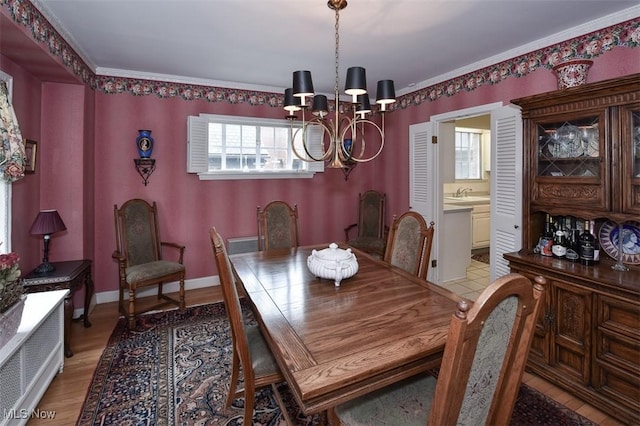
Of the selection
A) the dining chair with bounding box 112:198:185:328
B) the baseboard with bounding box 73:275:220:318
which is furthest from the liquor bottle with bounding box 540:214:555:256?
the baseboard with bounding box 73:275:220:318

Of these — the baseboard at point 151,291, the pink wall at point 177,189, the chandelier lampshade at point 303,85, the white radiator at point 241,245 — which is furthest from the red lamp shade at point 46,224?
the chandelier lampshade at point 303,85

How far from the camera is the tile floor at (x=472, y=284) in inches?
151

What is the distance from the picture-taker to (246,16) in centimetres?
230

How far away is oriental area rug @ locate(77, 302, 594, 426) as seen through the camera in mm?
1867

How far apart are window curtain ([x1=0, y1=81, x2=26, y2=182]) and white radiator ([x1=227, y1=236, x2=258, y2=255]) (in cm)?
209

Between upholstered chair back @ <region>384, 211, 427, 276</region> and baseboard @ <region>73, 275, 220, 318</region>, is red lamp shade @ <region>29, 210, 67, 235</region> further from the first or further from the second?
upholstered chair back @ <region>384, 211, 427, 276</region>

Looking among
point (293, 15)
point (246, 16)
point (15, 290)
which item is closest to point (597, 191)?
point (293, 15)

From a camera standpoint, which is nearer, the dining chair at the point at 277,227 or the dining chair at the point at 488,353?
the dining chair at the point at 488,353

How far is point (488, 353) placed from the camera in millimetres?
925

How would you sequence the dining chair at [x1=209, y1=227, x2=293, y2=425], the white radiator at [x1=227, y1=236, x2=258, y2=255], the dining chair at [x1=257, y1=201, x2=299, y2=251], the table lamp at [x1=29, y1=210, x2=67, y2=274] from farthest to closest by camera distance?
1. the white radiator at [x1=227, y1=236, x2=258, y2=255]
2. the dining chair at [x1=257, y1=201, x2=299, y2=251]
3. the table lamp at [x1=29, y1=210, x2=67, y2=274]
4. the dining chair at [x1=209, y1=227, x2=293, y2=425]

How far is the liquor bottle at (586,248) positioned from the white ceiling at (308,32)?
1556 millimetres

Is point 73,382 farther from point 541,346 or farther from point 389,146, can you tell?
point 389,146

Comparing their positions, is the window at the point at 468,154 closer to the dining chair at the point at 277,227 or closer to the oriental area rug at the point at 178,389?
the dining chair at the point at 277,227

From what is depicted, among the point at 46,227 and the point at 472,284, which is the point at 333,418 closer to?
the point at 46,227
